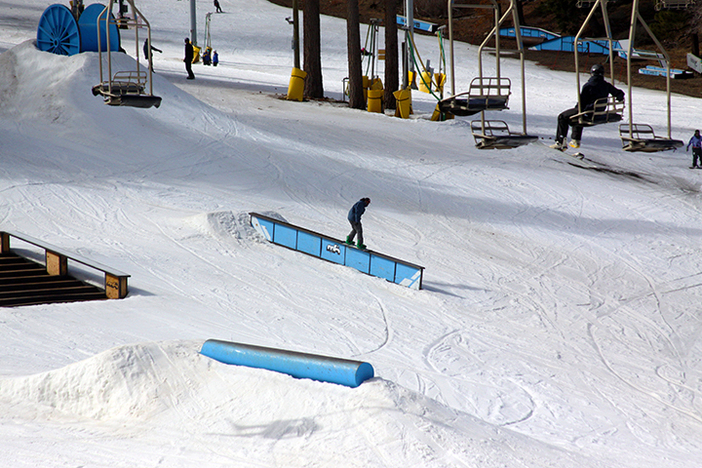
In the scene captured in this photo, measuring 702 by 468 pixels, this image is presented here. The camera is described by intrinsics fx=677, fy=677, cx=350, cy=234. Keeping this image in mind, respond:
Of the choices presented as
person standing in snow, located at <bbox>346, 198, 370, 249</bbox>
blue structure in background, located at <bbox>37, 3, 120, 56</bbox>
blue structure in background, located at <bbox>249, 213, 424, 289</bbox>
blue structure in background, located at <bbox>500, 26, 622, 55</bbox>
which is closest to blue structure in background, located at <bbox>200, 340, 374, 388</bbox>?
blue structure in background, located at <bbox>249, 213, 424, 289</bbox>

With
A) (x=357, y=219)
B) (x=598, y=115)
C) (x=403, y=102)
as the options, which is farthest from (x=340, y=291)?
(x=403, y=102)

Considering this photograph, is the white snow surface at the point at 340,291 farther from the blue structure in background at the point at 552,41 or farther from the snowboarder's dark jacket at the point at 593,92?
the blue structure in background at the point at 552,41

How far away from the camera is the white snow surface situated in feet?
20.3

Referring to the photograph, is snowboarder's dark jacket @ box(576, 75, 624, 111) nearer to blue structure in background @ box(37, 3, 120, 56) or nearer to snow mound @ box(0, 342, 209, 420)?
snow mound @ box(0, 342, 209, 420)

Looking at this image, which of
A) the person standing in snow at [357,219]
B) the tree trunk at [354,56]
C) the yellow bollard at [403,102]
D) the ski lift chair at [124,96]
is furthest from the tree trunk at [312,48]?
the ski lift chair at [124,96]

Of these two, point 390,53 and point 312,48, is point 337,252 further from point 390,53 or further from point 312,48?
point 312,48

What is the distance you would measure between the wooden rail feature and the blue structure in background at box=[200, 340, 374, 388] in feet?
15.7

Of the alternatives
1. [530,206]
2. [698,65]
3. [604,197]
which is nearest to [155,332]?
[530,206]

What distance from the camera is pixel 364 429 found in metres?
5.80

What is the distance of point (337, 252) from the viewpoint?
45.5ft

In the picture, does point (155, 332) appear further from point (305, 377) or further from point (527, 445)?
point (527, 445)

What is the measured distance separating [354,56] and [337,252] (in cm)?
1440

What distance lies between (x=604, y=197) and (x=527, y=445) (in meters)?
14.3

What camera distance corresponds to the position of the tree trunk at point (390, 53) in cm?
2573
